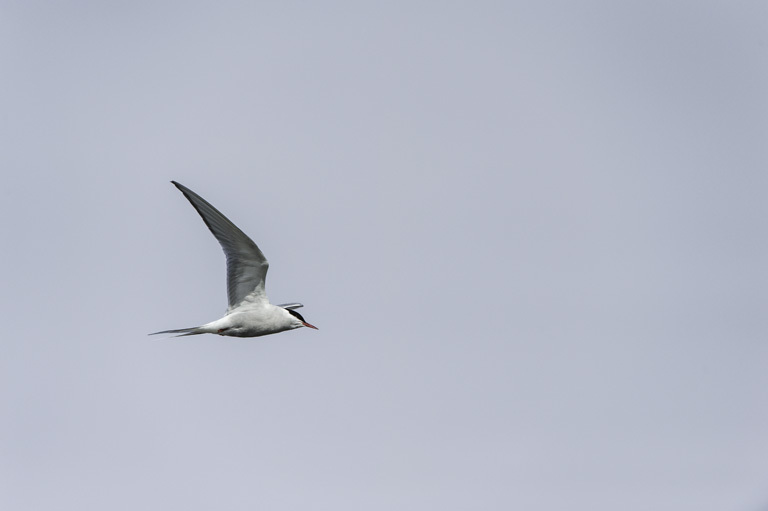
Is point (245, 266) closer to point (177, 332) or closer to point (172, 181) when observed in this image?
point (177, 332)

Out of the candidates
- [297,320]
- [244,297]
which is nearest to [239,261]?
[244,297]

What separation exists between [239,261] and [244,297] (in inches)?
39.0

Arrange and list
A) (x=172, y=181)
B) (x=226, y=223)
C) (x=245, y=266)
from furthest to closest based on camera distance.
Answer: (x=245, y=266)
(x=226, y=223)
(x=172, y=181)

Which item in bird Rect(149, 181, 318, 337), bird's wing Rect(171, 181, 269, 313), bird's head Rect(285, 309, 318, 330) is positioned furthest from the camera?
bird's head Rect(285, 309, 318, 330)

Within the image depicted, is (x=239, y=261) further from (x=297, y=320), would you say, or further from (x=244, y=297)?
(x=297, y=320)

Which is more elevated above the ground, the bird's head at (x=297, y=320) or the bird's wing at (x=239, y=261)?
the bird's wing at (x=239, y=261)

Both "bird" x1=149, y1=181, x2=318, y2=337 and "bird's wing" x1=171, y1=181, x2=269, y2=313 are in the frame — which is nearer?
"bird's wing" x1=171, y1=181, x2=269, y2=313

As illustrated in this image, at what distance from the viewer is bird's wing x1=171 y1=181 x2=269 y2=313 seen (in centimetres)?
1966

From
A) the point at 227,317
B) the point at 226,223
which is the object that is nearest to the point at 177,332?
the point at 227,317

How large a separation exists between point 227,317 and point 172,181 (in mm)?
4244

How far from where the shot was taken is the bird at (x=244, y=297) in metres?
20.2

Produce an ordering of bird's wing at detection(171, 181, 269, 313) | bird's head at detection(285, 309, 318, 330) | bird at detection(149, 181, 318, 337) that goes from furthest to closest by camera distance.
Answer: bird's head at detection(285, 309, 318, 330) → bird at detection(149, 181, 318, 337) → bird's wing at detection(171, 181, 269, 313)

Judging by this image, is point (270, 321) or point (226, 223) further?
point (270, 321)

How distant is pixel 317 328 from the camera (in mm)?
21562
